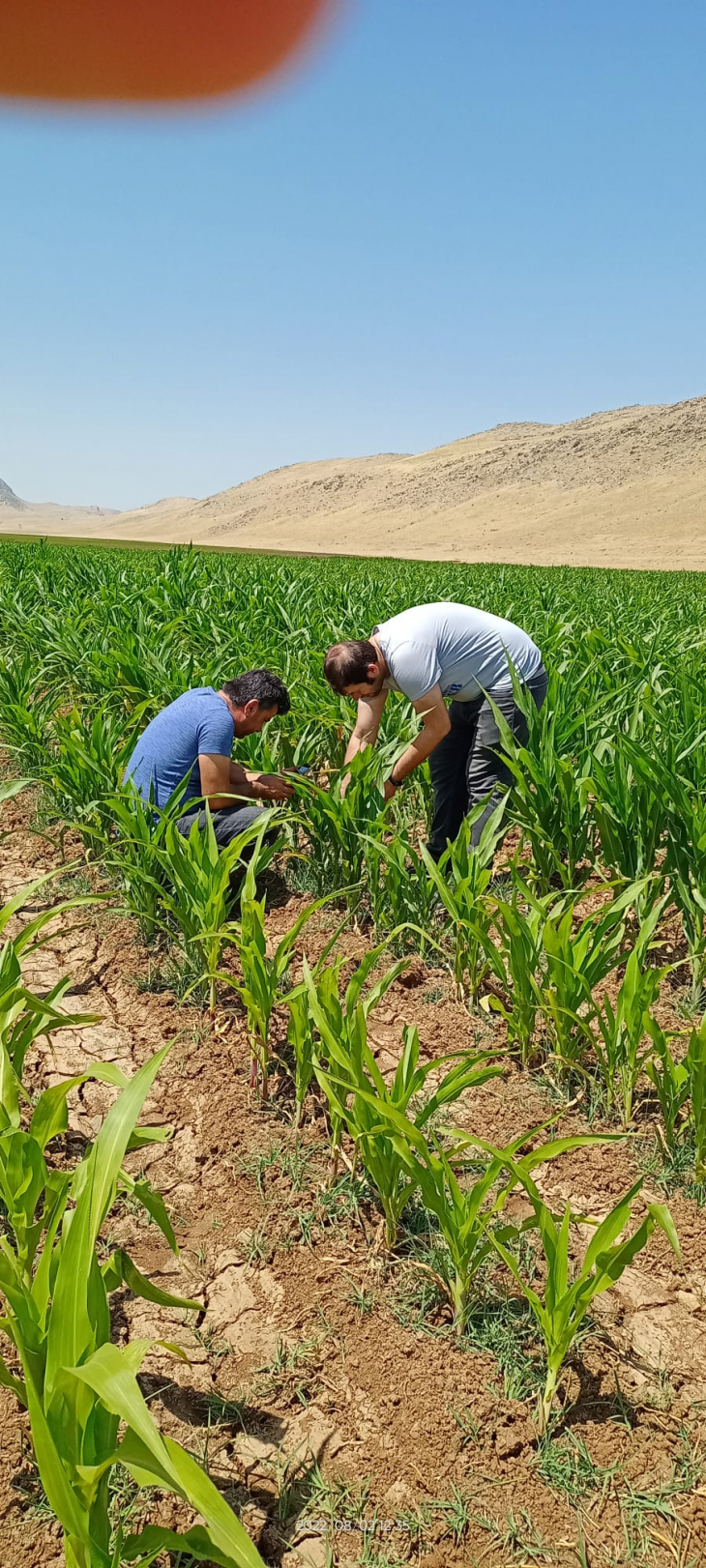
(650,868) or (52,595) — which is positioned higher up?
(52,595)

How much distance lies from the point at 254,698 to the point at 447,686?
786 millimetres

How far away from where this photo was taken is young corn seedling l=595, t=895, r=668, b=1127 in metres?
1.93

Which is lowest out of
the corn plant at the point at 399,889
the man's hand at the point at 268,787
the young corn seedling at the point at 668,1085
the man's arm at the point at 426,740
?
the young corn seedling at the point at 668,1085

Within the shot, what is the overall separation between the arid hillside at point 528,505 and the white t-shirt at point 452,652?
36.3 metres

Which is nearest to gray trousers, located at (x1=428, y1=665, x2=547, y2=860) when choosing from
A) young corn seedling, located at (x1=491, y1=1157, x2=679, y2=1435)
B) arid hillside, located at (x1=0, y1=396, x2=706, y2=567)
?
young corn seedling, located at (x1=491, y1=1157, x2=679, y2=1435)

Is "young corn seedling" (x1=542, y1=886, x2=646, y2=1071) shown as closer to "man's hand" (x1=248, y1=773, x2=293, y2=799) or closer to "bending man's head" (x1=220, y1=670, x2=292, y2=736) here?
"man's hand" (x1=248, y1=773, x2=293, y2=799)

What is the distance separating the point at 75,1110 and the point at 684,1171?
4.63 feet

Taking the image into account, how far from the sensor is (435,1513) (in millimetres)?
1318

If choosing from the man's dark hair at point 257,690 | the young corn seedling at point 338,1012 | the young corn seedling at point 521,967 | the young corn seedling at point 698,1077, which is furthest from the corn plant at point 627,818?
the man's dark hair at point 257,690

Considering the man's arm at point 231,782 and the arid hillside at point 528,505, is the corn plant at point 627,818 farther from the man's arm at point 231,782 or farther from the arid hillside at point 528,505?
the arid hillside at point 528,505

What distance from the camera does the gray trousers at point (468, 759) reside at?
143 inches

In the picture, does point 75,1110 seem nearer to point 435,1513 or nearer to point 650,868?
point 435,1513

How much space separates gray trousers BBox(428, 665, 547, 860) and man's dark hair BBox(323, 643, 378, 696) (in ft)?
2.12

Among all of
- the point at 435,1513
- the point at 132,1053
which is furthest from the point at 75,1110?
the point at 435,1513
